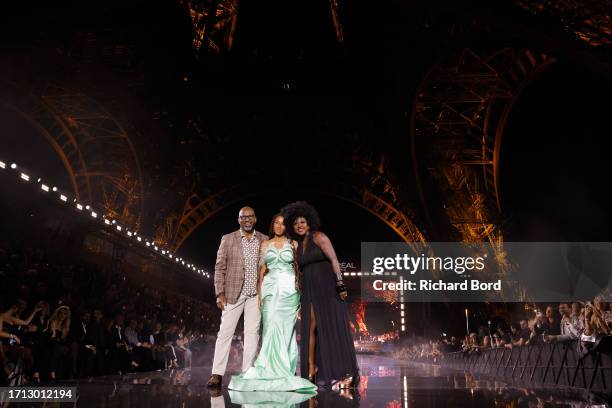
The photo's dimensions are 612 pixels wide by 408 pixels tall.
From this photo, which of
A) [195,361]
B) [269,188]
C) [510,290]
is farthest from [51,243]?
[269,188]

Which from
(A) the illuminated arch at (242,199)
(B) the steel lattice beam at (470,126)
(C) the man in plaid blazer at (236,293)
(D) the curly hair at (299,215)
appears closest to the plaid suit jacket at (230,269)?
(C) the man in plaid blazer at (236,293)

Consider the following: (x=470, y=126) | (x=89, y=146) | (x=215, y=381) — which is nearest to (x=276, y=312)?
(x=215, y=381)

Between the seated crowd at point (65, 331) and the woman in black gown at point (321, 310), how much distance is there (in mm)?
4114

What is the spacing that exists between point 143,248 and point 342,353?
19.6 meters

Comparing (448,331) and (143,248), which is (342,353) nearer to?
(143,248)

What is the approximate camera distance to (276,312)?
18.8 ft

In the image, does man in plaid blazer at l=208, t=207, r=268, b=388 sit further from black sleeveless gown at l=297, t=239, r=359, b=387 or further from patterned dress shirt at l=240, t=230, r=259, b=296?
black sleeveless gown at l=297, t=239, r=359, b=387

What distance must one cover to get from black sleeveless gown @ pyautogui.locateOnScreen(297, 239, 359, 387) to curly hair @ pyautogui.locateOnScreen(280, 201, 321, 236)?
0.21m

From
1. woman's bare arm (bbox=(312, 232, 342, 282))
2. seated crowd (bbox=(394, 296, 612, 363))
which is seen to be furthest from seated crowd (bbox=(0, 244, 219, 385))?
seated crowd (bbox=(394, 296, 612, 363))

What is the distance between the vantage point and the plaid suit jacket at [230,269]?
5.91m

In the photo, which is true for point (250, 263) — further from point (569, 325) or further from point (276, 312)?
point (569, 325)

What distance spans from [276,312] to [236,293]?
1.66 ft

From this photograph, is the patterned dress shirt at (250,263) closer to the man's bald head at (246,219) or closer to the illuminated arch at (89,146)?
the man's bald head at (246,219)

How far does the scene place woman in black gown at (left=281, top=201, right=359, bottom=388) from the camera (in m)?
5.81
